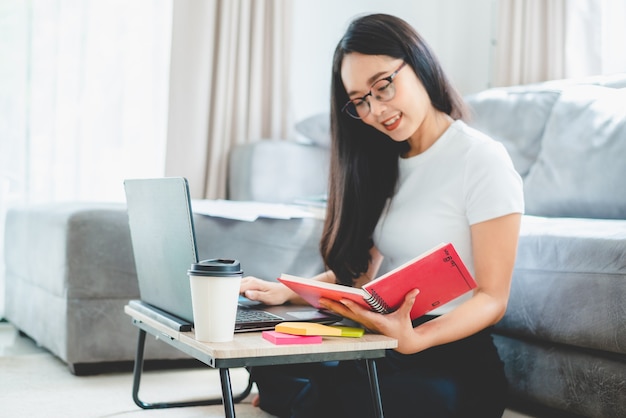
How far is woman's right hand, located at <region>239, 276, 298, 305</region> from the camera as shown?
1444 millimetres

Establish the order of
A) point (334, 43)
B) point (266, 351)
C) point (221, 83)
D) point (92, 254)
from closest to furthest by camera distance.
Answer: point (266, 351) → point (92, 254) → point (221, 83) → point (334, 43)

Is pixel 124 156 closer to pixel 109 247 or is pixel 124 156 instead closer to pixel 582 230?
pixel 109 247

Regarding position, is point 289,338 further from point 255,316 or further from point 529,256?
point 529,256

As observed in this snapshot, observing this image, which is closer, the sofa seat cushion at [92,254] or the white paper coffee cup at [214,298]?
the white paper coffee cup at [214,298]

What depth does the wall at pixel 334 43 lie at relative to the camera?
3438mm

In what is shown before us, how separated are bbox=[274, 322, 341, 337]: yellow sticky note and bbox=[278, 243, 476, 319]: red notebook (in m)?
0.05

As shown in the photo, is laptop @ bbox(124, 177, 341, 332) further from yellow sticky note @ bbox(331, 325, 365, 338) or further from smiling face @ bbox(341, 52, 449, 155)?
smiling face @ bbox(341, 52, 449, 155)

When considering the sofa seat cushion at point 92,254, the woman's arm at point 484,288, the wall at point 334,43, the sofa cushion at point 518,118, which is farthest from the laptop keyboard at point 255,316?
the wall at point 334,43

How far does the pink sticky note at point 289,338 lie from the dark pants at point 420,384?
0.28m

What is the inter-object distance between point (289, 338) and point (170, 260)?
1.03 feet

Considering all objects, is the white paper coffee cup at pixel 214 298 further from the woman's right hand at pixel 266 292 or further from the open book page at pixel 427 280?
the woman's right hand at pixel 266 292

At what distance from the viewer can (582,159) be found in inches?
82.1

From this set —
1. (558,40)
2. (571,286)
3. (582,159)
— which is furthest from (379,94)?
(558,40)

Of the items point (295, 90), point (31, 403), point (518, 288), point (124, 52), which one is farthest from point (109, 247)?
point (295, 90)
